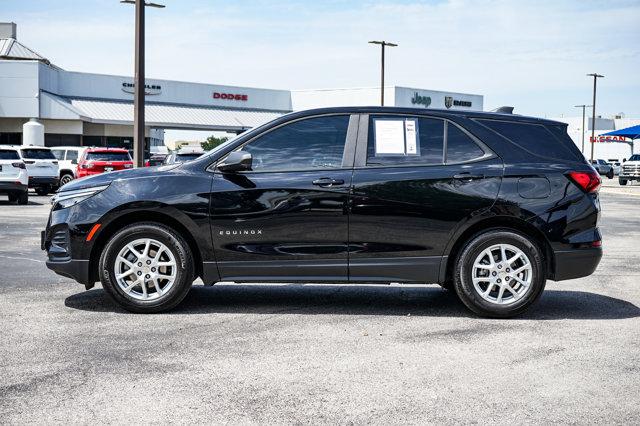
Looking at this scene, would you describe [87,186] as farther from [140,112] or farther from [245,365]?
[140,112]

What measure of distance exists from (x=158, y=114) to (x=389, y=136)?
55942 mm

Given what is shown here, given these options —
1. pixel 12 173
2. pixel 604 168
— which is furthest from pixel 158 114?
pixel 12 173

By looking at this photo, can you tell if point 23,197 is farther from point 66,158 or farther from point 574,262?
point 574,262

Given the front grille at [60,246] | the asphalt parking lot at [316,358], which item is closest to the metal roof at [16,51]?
the asphalt parking lot at [316,358]

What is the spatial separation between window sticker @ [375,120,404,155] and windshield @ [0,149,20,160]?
57.1 feet

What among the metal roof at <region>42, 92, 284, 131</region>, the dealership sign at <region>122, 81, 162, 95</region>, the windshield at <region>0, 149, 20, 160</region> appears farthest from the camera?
the dealership sign at <region>122, 81, 162, 95</region>

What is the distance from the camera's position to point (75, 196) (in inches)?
267

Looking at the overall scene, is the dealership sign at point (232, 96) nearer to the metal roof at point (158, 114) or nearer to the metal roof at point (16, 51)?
the metal roof at point (158, 114)

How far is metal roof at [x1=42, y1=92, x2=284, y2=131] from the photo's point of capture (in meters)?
51.8

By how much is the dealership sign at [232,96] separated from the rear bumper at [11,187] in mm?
45173

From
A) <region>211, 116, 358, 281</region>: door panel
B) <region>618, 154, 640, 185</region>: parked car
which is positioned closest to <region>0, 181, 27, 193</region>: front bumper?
<region>211, 116, 358, 281</region>: door panel

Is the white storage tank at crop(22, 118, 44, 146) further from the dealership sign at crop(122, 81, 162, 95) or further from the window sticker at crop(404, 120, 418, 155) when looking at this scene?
the window sticker at crop(404, 120, 418, 155)

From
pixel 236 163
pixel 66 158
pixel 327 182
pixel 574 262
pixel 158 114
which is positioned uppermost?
pixel 158 114

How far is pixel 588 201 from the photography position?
6.76 m
